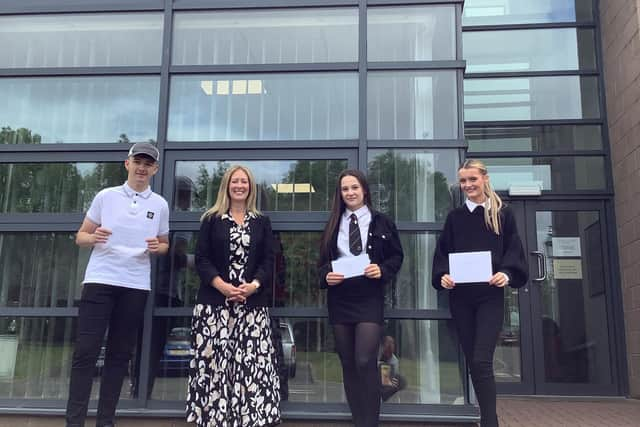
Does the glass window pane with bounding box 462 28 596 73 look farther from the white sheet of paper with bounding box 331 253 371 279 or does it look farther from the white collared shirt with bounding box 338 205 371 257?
the white sheet of paper with bounding box 331 253 371 279

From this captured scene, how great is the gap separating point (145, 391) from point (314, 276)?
1.45m

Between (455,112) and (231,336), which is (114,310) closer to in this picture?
(231,336)

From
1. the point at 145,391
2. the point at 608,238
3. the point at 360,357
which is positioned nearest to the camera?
the point at 360,357

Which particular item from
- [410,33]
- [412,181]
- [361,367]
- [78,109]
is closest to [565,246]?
[412,181]

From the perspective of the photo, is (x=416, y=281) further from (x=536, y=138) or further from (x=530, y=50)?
(x=530, y=50)

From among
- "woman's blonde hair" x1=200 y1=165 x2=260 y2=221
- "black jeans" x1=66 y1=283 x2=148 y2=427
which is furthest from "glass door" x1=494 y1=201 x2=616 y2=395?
"black jeans" x1=66 y1=283 x2=148 y2=427

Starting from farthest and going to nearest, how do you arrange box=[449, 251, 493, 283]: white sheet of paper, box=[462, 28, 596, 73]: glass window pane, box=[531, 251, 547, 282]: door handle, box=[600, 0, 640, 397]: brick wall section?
box=[462, 28, 596, 73]: glass window pane
box=[531, 251, 547, 282]: door handle
box=[600, 0, 640, 397]: brick wall section
box=[449, 251, 493, 283]: white sheet of paper

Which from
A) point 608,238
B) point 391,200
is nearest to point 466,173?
point 391,200

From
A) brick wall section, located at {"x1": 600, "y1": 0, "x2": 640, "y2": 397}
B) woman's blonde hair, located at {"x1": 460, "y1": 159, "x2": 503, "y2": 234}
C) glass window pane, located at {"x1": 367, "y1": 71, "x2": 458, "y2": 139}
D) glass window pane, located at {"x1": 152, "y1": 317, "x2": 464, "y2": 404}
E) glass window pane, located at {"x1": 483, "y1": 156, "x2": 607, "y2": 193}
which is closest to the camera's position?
woman's blonde hair, located at {"x1": 460, "y1": 159, "x2": 503, "y2": 234}

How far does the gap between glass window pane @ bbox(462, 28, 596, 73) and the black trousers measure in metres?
3.83

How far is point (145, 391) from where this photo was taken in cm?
407

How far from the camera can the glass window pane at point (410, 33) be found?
4375mm

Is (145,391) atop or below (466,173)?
below

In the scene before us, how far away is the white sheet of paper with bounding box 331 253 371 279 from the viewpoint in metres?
3.53
